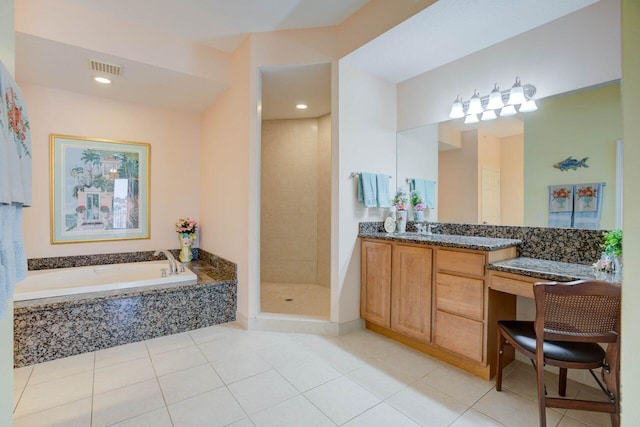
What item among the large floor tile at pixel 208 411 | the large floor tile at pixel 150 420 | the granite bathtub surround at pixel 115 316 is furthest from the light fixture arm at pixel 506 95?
the large floor tile at pixel 150 420

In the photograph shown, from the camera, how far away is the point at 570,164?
2.06 m

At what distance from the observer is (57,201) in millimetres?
3191

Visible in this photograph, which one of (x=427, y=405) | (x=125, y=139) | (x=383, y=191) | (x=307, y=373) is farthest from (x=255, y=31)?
(x=427, y=405)

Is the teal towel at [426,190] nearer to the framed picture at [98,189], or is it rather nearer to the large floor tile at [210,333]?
the large floor tile at [210,333]

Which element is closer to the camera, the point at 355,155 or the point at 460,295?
the point at 460,295

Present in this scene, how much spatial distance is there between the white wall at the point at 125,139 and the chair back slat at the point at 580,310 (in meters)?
3.67

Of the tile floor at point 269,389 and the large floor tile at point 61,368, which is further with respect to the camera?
the large floor tile at point 61,368

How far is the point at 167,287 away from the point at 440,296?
2427 mm

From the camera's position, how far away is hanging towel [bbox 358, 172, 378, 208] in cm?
277

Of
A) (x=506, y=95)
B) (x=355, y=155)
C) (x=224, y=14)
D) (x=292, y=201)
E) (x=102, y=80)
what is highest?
(x=224, y=14)

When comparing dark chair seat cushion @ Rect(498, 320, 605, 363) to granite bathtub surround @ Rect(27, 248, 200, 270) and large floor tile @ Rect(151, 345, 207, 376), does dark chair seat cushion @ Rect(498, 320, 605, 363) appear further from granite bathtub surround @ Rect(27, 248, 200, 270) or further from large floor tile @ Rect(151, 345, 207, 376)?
granite bathtub surround @ Rect(27, 248, 200, 270)

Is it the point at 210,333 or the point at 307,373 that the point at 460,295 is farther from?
the point at 210,333

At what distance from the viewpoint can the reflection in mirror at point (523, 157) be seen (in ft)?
6.26

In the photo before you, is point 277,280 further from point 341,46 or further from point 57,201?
point 341,46
